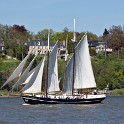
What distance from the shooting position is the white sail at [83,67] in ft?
291

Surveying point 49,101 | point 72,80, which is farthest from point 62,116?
point 72,80

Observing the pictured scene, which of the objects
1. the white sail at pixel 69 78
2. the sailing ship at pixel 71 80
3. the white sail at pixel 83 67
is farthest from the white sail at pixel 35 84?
the white sail at pixel 83 67

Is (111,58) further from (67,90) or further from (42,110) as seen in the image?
(42,110)

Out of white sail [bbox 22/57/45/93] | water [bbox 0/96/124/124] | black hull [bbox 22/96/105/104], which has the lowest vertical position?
water [bbox 0/96/124/124]

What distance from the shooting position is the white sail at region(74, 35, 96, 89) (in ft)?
291

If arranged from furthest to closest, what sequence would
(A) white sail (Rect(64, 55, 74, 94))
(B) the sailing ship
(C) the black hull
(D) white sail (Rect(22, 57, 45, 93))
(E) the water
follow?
(A) white sail (Rect(64, 55, 74, 94)), (C) the black hull, (B) the sailing ship, (D) white sail (Rect(22, 57, 45, 93)), (E) the water

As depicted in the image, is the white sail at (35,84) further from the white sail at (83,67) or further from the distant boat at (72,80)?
the white sail at (83,67)

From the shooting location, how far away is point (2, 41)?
199500mm

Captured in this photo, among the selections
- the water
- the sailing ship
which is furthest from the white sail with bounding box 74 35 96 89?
the water

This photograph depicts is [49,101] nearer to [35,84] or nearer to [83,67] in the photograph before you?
[35,84]

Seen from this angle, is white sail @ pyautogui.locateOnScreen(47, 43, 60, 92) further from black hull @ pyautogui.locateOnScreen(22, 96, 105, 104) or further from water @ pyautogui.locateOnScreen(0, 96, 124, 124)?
water @ pyautogui.locateOnScreen(0, 96, 124, 124)

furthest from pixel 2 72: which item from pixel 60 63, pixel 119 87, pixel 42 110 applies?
pixel 42 110

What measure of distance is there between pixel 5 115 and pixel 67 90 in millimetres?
20468

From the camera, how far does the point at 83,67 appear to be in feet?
292
